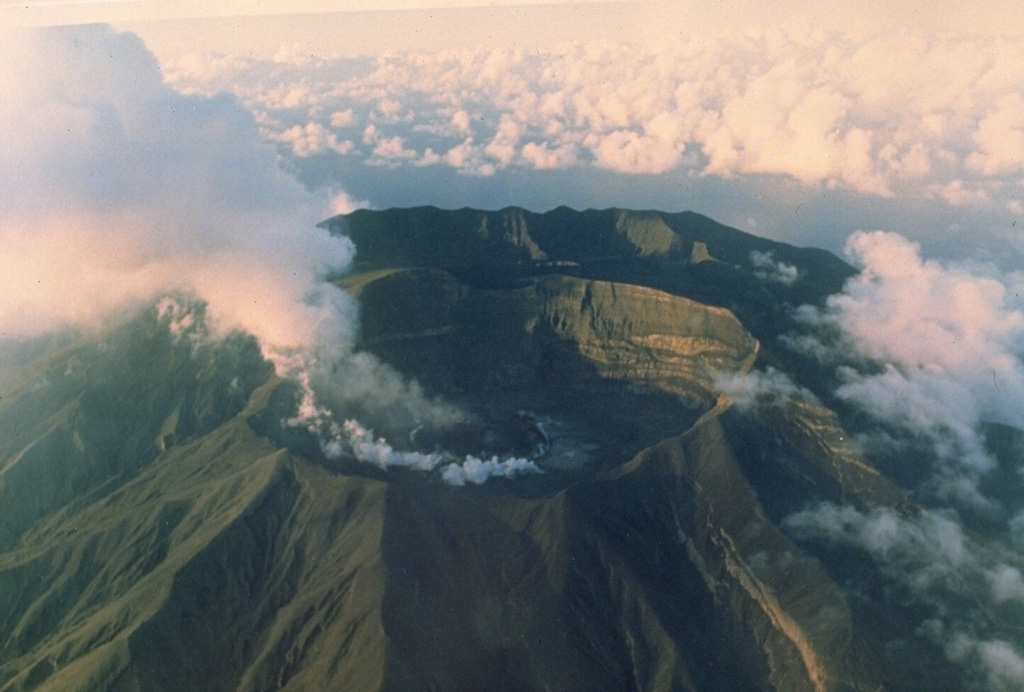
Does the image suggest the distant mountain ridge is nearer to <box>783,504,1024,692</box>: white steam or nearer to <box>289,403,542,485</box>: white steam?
<box>289,403,542,485</box>: white steam

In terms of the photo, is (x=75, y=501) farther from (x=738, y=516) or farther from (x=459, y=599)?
(x=738, y=516)

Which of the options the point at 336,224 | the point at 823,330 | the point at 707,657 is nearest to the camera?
the point at 707,657

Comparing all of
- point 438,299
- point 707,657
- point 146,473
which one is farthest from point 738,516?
point 146,473

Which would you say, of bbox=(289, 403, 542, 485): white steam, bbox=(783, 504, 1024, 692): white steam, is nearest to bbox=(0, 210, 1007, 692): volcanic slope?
bbox=(289, 403, 542, 485): white steam

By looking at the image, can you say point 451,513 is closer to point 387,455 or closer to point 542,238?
point 387,455

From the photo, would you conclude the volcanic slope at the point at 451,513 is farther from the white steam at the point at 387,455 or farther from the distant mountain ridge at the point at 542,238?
the distant mountain ridge at the point at 542,238

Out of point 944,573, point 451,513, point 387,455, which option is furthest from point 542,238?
point 944,573

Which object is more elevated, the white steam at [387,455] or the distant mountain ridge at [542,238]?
the distant mountain ridge at [542,238]

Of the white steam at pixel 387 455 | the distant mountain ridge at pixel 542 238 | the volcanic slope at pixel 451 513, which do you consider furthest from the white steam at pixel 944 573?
the distant mountain ridge at pixel 542 238
